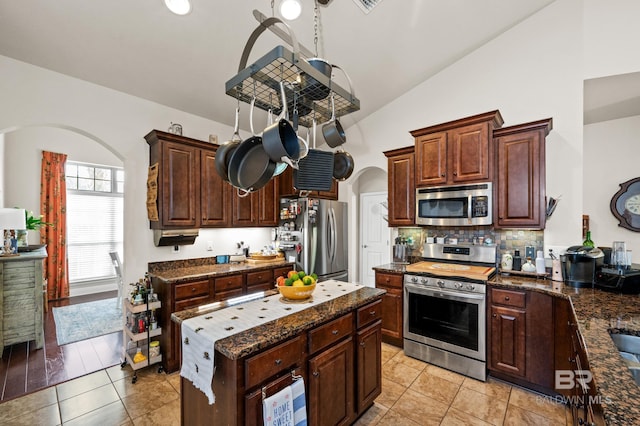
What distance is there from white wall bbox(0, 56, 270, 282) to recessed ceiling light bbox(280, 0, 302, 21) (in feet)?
4.84

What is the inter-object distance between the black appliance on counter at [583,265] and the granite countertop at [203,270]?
3060 mm

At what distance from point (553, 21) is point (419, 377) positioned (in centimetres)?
397

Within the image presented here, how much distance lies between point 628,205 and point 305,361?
14.2 feet

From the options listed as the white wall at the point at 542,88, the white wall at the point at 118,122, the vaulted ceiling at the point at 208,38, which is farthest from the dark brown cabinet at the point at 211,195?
the white wall at the point at 542,88

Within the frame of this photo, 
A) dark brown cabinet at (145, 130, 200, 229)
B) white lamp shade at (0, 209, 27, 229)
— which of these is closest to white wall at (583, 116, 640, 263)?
dark brown cabinet at (145, 130, 200, 229)

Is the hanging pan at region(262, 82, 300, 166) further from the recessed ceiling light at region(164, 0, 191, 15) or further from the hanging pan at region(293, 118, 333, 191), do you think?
the recessed ceiling light at region(164, 0, 191, 15)

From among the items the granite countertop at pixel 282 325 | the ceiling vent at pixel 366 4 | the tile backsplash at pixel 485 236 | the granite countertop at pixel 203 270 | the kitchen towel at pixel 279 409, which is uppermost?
the ceiling vent at pixel 366 4

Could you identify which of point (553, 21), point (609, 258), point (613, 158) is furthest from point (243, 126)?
point (613, 158)

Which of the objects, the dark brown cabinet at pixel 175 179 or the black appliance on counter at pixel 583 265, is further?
the dark brown cabinet at pixel 175 179

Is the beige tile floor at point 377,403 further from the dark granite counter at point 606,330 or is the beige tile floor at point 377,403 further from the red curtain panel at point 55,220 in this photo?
the red curtain panel at point 55,220

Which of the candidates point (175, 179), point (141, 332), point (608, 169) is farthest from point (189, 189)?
point (608, 169)

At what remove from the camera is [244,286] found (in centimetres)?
343

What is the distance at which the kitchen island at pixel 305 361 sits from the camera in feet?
4.33

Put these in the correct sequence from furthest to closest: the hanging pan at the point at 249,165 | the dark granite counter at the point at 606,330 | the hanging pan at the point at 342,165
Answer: the hanging pan at the point at 342,165 → the hanging pan at the point at 249,165 → the dark granite counter at the point at 606,330
